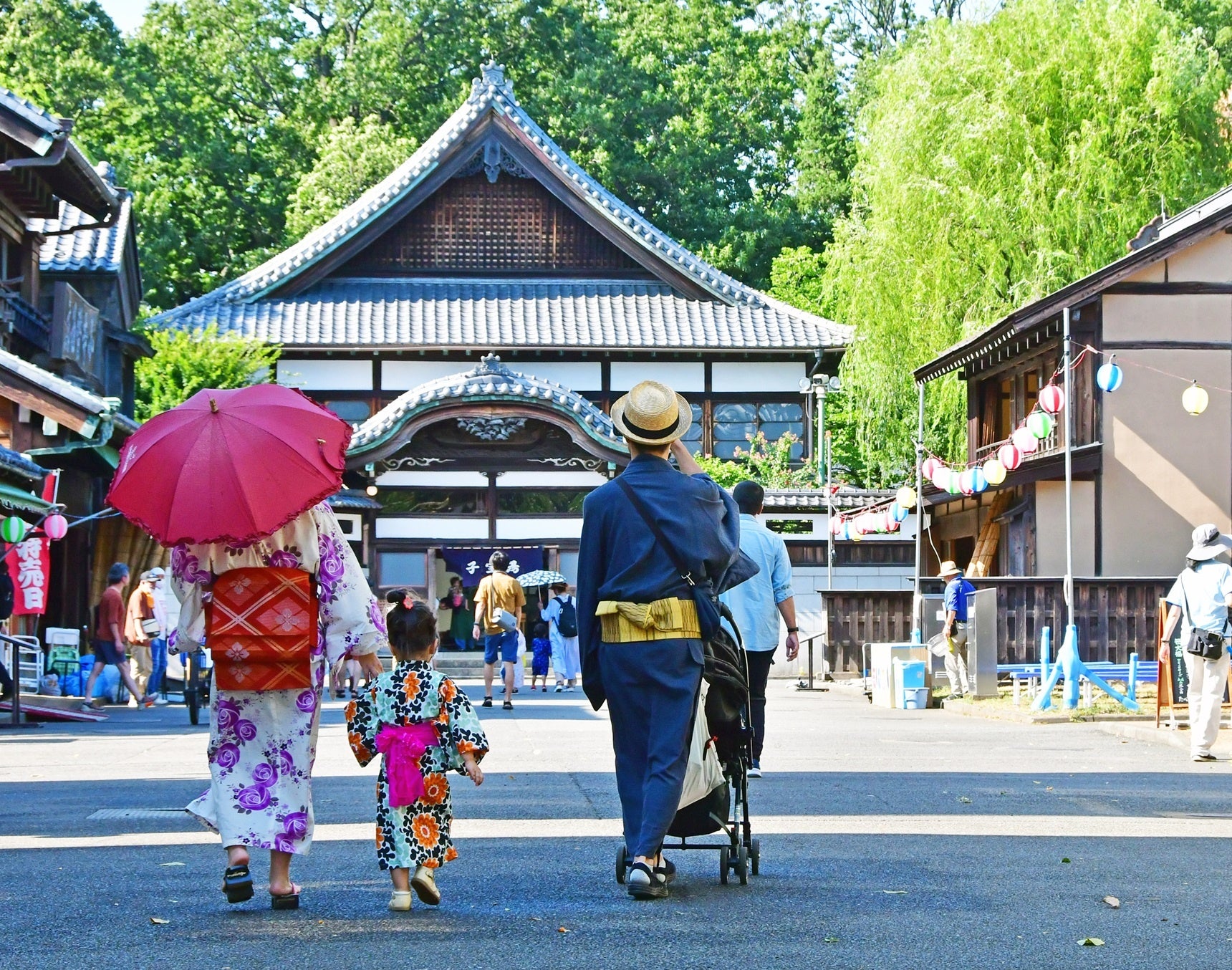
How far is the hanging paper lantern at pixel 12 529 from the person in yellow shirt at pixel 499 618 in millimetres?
4791

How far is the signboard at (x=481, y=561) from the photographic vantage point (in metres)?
32.1

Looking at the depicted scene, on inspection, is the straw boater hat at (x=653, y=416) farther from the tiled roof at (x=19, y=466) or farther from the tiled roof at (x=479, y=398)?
the tiled roof at (x=479, y=398)

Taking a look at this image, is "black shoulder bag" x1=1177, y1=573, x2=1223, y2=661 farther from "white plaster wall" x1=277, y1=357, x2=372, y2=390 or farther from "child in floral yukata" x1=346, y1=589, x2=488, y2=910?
"white plaster wall" x1=277, y1=357, x2=372, y2=390

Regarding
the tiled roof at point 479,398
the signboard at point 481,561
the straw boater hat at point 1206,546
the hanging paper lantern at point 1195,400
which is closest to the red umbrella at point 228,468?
the straw boater hat at point 1206,546

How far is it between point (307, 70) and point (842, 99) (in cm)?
1536

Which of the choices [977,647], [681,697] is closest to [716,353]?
[977,647]

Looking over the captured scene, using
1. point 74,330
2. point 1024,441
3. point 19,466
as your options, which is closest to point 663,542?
point 19,466

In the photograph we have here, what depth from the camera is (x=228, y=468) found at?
6102 millimetres

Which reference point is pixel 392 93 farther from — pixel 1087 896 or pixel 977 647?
pixel 1087 896

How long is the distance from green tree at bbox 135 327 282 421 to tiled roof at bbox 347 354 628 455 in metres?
2.33

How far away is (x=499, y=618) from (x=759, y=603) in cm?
965

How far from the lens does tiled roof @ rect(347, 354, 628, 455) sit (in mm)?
30062

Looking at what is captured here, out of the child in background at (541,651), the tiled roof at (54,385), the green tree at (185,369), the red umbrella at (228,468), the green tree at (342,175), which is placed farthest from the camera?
the green tree at (342,175)

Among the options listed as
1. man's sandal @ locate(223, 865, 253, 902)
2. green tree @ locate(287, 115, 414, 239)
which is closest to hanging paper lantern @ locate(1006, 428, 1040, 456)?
man's sandal @ locate(223, 865, 253, 902)
